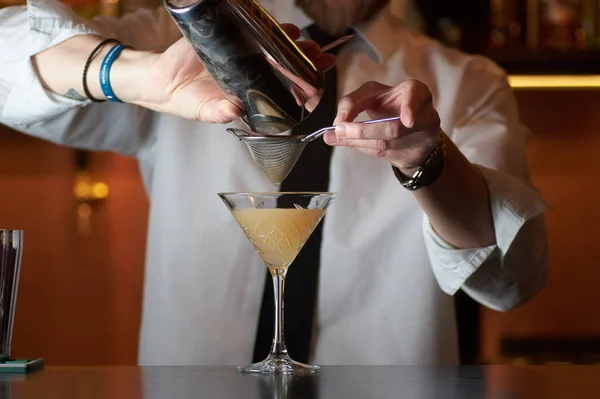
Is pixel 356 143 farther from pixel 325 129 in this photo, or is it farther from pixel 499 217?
pixel 499 217

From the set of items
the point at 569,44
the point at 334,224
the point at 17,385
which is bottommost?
the point at 17,385

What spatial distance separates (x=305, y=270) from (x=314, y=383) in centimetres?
76

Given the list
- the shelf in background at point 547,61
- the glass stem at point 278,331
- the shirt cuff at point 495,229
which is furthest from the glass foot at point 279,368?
the shelf in background at point 547,61

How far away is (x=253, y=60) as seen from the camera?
1.12 meters

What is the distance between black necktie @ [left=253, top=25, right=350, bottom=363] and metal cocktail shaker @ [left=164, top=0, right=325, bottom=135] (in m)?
0.66

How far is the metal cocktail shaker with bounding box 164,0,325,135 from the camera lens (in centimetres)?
105

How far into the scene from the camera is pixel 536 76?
2.76 m

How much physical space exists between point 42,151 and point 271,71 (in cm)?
215

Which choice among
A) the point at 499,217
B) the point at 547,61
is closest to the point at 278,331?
the point at 499,217

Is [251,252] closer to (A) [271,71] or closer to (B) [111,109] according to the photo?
(B) [111,109]

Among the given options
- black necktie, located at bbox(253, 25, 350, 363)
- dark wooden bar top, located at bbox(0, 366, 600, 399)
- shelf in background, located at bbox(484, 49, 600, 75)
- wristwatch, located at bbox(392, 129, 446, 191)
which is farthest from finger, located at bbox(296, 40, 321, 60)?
shelf in background, located at bbox(484, 49, 600, 75)

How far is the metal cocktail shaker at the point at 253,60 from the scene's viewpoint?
105cm

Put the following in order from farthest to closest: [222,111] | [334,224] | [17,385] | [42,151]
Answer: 1. [42,151]
2. [334,224]
3. [222,111]
4. [17,385]

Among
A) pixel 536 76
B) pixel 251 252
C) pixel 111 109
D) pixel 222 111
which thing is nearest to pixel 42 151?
pixel 111 109
